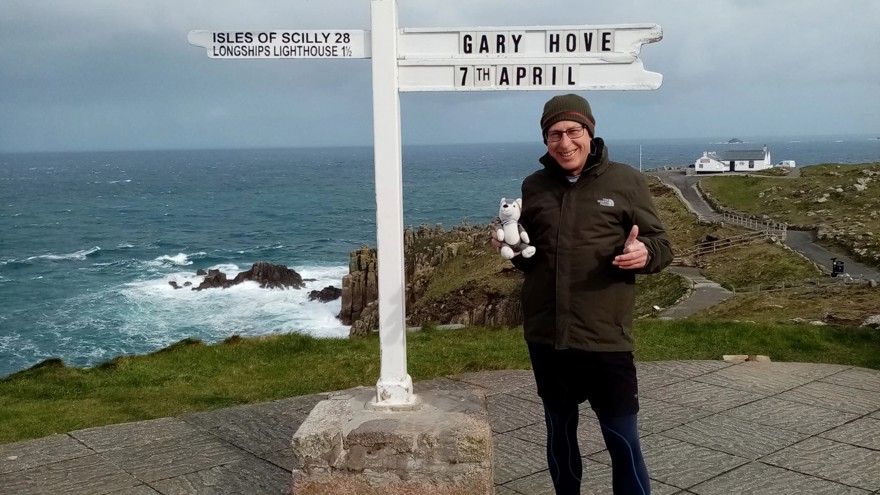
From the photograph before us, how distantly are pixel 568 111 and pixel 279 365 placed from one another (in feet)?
19.9

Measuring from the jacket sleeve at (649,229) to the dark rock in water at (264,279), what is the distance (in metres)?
38.3

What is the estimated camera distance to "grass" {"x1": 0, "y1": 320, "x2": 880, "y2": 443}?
23.3 feet

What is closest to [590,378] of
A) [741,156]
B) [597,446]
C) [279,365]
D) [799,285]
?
[597,446]

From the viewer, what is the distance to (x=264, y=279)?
41250 millimetres

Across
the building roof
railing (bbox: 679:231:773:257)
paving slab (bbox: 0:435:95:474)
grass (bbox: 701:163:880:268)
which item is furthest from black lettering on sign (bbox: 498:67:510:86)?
the building roof

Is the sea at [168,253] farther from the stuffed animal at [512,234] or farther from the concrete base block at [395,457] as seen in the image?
the stuffed animal at [512,234]

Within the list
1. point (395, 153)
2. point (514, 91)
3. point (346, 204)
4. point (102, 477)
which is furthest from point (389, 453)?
point (346, 204)

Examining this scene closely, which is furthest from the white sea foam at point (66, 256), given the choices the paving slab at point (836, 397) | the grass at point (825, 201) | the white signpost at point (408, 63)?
the white signpost at point (408, 63)

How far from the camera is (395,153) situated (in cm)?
414

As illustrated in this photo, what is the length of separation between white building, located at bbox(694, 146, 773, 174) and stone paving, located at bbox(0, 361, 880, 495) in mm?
71566

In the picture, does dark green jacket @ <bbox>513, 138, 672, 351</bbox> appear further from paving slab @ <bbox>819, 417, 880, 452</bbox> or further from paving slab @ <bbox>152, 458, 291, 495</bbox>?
paving slab @ <bbox>819, 417, 880, 452</bbox>

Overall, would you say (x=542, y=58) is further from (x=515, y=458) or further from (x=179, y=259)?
(x=179, y=259)

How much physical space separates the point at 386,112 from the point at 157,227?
7276 cm

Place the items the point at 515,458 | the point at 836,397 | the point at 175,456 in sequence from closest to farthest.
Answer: the point at 515,458 < the point at 175,456 < the point at 836,397
